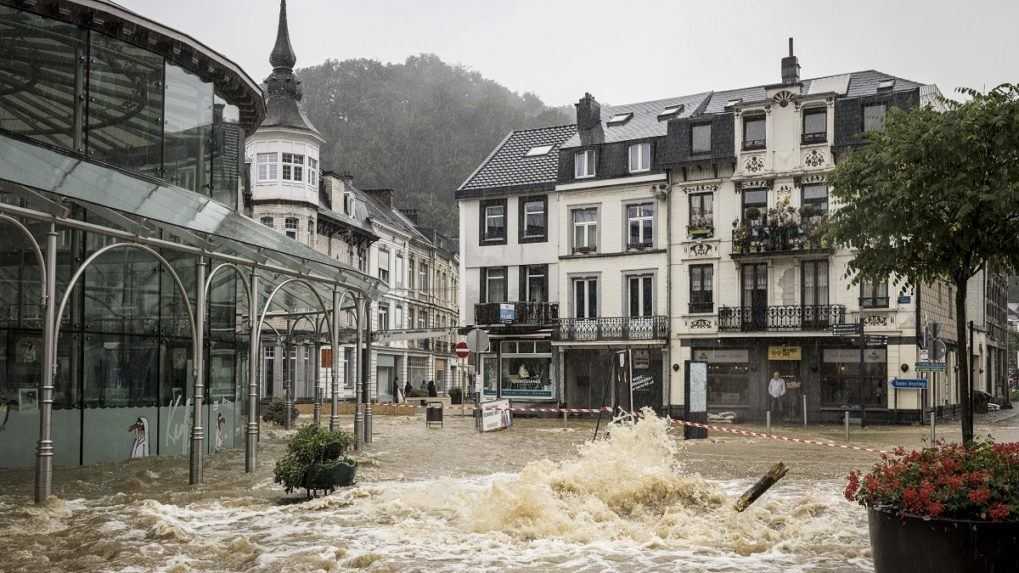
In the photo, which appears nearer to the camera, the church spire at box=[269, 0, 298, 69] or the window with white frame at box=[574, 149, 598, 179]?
the window with white frame at box=[574, 149, 598, 179]

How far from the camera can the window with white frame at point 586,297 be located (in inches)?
1715

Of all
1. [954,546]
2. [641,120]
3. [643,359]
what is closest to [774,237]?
[643,359]

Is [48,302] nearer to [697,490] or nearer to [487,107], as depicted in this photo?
[697,490]

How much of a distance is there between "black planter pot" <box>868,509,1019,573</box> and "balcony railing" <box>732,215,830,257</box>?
3080cm

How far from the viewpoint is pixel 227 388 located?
22969 millimetres

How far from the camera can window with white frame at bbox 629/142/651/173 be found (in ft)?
140

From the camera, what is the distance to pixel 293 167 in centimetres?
5172

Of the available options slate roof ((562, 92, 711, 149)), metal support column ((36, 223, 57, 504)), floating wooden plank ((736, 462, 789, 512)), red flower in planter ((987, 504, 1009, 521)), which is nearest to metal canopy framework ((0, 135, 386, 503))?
metal support column ((36, 223, 57, 504))

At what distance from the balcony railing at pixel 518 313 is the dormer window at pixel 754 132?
1073cm

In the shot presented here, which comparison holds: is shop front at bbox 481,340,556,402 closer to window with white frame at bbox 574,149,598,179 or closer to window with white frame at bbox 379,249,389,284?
window with white frame at bbox 574,149,598,179

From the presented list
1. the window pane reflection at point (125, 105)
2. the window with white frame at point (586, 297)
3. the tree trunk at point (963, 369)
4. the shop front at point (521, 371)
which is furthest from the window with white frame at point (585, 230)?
the tree trunk at point (963, 369)

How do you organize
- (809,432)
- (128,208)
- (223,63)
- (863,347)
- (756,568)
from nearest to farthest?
(756,568), (128,208), (223,63), (809,432), (863,347)

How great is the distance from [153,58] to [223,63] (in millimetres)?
2141

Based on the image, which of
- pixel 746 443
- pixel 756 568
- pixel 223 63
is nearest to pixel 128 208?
pixel 223 63
